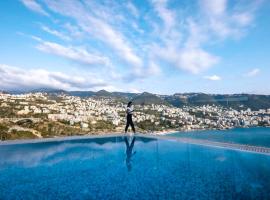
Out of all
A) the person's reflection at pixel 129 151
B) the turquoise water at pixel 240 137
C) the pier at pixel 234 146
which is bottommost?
the turquoise water at pixel 240 137

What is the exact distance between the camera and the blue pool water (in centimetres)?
592

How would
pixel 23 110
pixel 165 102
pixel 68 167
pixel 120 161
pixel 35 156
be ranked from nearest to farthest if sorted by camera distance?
pixel 68 167
pixel 120 161
pixel 35 156
pixel 23 110
pixel 165 102

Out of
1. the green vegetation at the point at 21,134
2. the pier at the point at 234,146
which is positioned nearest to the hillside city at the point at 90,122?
the green vegetation at the point at 21,134

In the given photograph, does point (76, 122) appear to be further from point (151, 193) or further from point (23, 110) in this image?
point (151, 193)

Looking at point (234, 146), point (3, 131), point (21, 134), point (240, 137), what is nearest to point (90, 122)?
point (21, 134)

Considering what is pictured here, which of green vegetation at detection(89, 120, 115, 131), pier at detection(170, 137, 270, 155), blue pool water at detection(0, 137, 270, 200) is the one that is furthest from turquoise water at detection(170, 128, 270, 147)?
green vegetation at detection(89, 120, 115, 131)

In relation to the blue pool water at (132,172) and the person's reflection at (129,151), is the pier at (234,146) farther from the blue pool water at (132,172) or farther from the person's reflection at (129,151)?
the person's reflection at (129,151)

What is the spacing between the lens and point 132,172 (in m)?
7.98

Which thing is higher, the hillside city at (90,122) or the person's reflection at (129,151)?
the person's reflection at (129,151)

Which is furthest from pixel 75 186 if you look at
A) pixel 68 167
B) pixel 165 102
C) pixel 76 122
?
pixel 165 102

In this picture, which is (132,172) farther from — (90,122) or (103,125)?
(90,122)

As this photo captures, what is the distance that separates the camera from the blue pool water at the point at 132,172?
5.92 meters

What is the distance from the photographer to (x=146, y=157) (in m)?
10.2

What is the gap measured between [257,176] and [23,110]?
72006 mm
